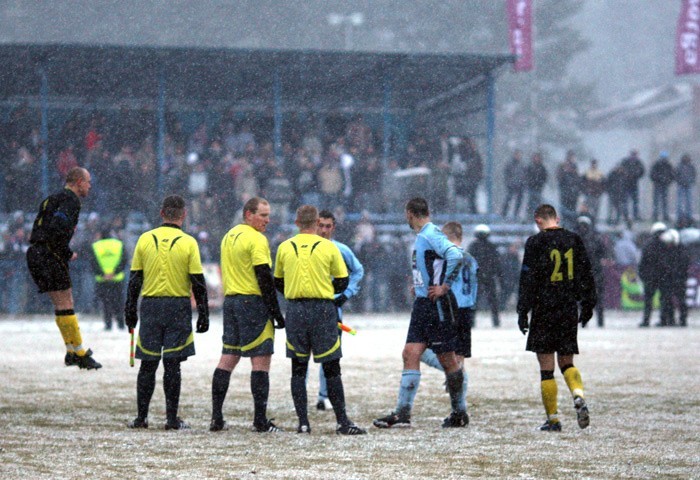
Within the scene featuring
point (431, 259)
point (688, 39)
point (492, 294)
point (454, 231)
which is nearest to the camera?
point (431, 259)

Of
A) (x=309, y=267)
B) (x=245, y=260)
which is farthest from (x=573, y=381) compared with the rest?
(x=245, y=260)

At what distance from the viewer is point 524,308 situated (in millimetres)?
10562

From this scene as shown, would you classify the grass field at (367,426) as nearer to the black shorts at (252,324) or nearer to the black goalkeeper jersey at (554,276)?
the black shorts at (252,324)

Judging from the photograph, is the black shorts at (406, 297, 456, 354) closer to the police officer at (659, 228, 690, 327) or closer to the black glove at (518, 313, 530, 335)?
the black glove at (518, 313, 530, 335)

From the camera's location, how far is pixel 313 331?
10414mm

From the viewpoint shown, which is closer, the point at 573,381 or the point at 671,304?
the point at 573,381

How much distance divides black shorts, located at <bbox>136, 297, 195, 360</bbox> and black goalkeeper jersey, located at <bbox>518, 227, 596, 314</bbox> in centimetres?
273

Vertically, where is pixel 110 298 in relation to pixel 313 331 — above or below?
below

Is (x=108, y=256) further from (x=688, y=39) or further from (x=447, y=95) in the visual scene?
(x=688, y=39)

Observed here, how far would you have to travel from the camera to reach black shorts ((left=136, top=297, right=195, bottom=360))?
10594mm

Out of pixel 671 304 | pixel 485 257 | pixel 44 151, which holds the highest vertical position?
pixel 44 151

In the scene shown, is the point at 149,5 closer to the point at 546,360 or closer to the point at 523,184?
the point at 523,184

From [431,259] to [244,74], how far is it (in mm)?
23996

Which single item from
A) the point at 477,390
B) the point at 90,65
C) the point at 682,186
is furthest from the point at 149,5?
the point at 477,390
